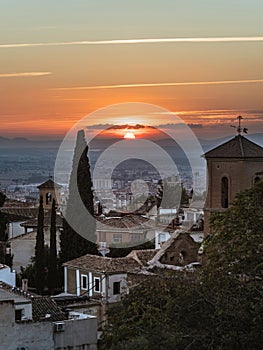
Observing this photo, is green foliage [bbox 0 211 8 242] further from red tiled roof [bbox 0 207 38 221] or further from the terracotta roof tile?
the terracotta roof tile

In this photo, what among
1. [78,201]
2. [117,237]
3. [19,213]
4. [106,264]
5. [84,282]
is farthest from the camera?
[19,213]

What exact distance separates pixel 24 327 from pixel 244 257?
7.63m

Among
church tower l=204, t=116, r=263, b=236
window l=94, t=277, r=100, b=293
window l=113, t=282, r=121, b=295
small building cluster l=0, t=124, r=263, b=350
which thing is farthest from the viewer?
window l=94, t=277, r=100, b=293

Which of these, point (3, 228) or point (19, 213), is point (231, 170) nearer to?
point (3, 228)

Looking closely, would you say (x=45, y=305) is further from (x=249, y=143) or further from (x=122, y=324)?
(x=249, y=143)

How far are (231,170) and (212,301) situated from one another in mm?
15760

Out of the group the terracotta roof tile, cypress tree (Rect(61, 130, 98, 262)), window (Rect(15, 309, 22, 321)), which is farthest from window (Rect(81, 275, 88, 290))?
window (Rect(15, 309, 22, 321))

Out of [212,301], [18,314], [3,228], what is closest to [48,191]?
[3,228]

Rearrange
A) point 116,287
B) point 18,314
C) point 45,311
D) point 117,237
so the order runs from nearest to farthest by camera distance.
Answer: point 18,314 → point 45,311 → point 116,287 → point 117,237

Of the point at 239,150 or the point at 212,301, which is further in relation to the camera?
the point at 239,150

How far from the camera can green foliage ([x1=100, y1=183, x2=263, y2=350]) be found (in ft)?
58.0

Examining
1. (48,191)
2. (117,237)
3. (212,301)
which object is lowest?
(212,301)

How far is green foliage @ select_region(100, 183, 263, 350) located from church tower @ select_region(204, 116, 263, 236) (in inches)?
429

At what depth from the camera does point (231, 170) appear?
34062mm
